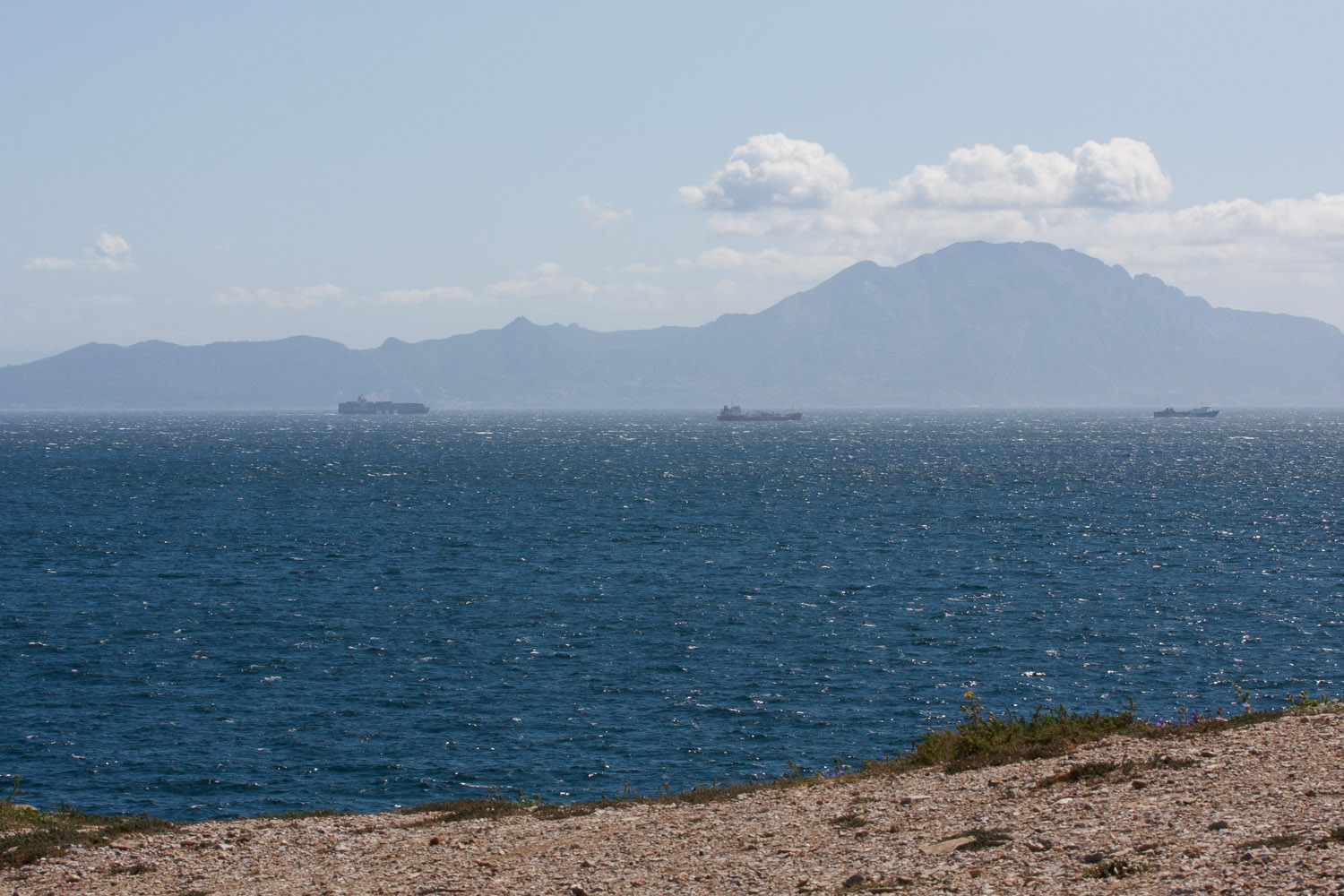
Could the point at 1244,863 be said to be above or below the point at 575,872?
above

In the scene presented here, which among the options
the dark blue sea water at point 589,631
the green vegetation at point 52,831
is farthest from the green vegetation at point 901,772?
the dark blue sea water at point 589,631

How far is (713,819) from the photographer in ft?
57.1

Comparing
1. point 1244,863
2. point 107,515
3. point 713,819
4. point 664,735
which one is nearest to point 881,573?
point 664,735

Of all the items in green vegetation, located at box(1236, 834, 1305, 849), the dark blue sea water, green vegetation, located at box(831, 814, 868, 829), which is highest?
green vegetation, located at box(1236, 834, 1305, 849)

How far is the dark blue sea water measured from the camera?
32.4 meters

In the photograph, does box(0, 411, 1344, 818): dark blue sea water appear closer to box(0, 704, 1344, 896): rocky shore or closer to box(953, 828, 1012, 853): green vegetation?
box(0, 704, 1344, 896): rocky shore

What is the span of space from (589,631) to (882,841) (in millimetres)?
34496

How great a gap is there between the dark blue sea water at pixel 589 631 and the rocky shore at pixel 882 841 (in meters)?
11.4

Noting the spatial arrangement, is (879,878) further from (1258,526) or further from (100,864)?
(1258,526)

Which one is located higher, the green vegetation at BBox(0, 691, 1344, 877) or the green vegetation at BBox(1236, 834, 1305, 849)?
the green vegetation at BBox(1236, 834, 1305, 849)

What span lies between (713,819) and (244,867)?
6.84m

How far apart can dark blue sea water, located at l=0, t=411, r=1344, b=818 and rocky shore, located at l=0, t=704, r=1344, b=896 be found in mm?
11444

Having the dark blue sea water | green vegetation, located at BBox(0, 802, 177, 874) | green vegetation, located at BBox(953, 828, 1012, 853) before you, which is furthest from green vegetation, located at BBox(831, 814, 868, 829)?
the dark blue sea water

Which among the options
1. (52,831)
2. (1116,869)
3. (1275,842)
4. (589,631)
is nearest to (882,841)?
(1116,869)
